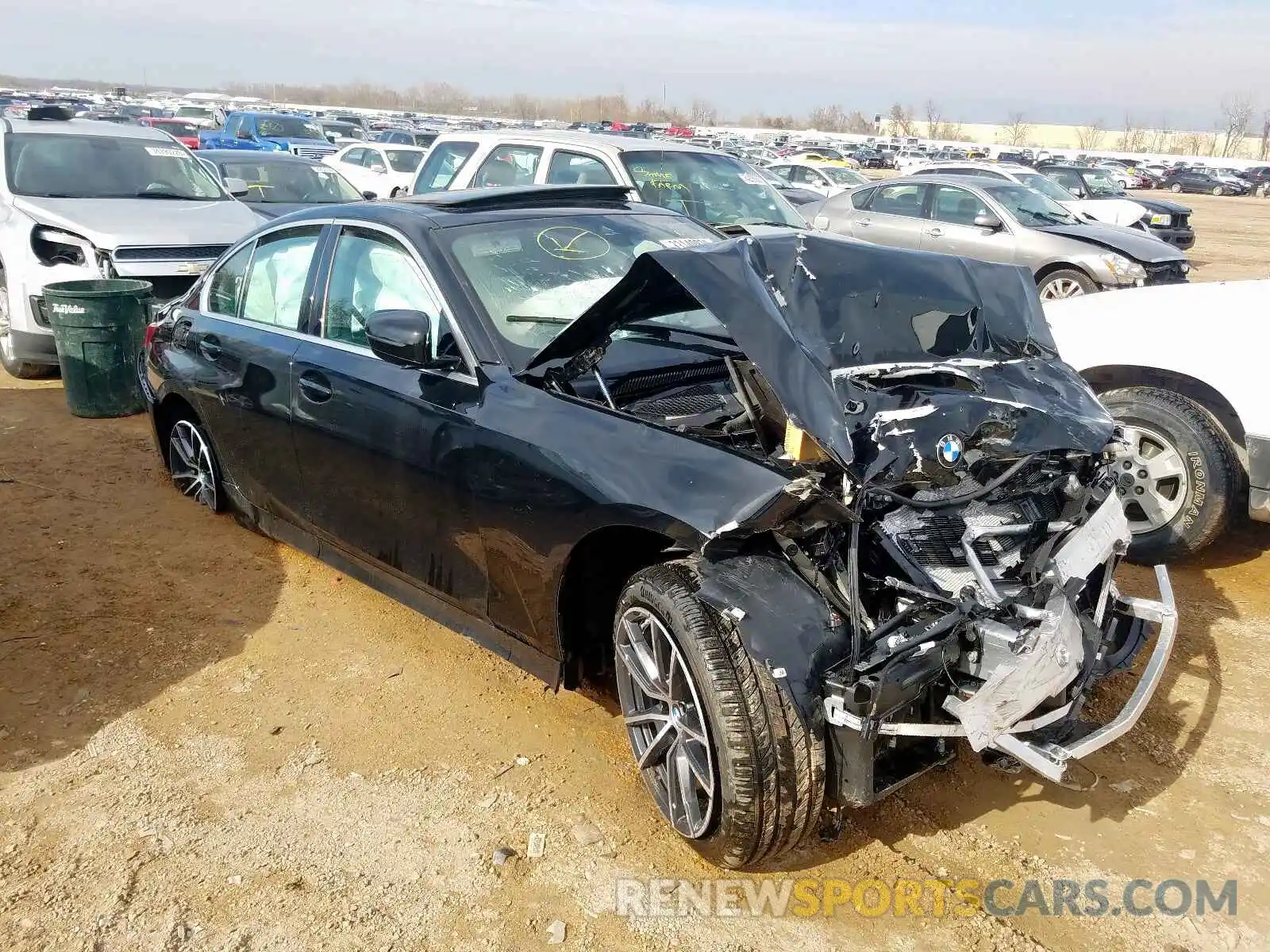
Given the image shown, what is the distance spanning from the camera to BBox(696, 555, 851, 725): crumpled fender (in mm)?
2555

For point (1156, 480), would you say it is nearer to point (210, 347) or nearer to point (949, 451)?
point (949, 451)

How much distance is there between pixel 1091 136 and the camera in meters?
92.7

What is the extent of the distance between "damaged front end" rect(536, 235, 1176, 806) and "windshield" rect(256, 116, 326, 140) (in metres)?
25.6

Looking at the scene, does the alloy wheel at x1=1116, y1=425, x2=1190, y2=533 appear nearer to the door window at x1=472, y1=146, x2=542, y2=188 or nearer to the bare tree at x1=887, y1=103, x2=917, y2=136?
the door window at x1=472, y1=146, x2=542, y2=188

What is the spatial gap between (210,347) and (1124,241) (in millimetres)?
10402

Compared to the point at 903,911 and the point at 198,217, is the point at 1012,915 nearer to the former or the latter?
the point at 903,911

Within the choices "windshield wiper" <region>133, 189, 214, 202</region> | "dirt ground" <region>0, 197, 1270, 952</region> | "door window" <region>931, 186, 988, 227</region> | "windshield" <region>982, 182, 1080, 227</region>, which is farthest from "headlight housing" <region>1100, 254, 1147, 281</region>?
"windshield wiper" <region>133, 189, 214, 202</region>

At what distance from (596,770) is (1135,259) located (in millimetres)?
10155

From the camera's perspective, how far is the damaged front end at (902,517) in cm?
257

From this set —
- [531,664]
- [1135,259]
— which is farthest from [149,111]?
[531,664]

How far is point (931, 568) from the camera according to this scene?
2.83 m

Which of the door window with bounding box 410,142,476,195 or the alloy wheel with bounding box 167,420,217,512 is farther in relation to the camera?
the door window with bounding box 410,142,476,195

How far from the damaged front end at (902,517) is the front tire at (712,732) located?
7 centimetres

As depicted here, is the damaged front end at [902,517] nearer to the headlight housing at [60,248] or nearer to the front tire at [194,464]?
the front tire at [194,464]
